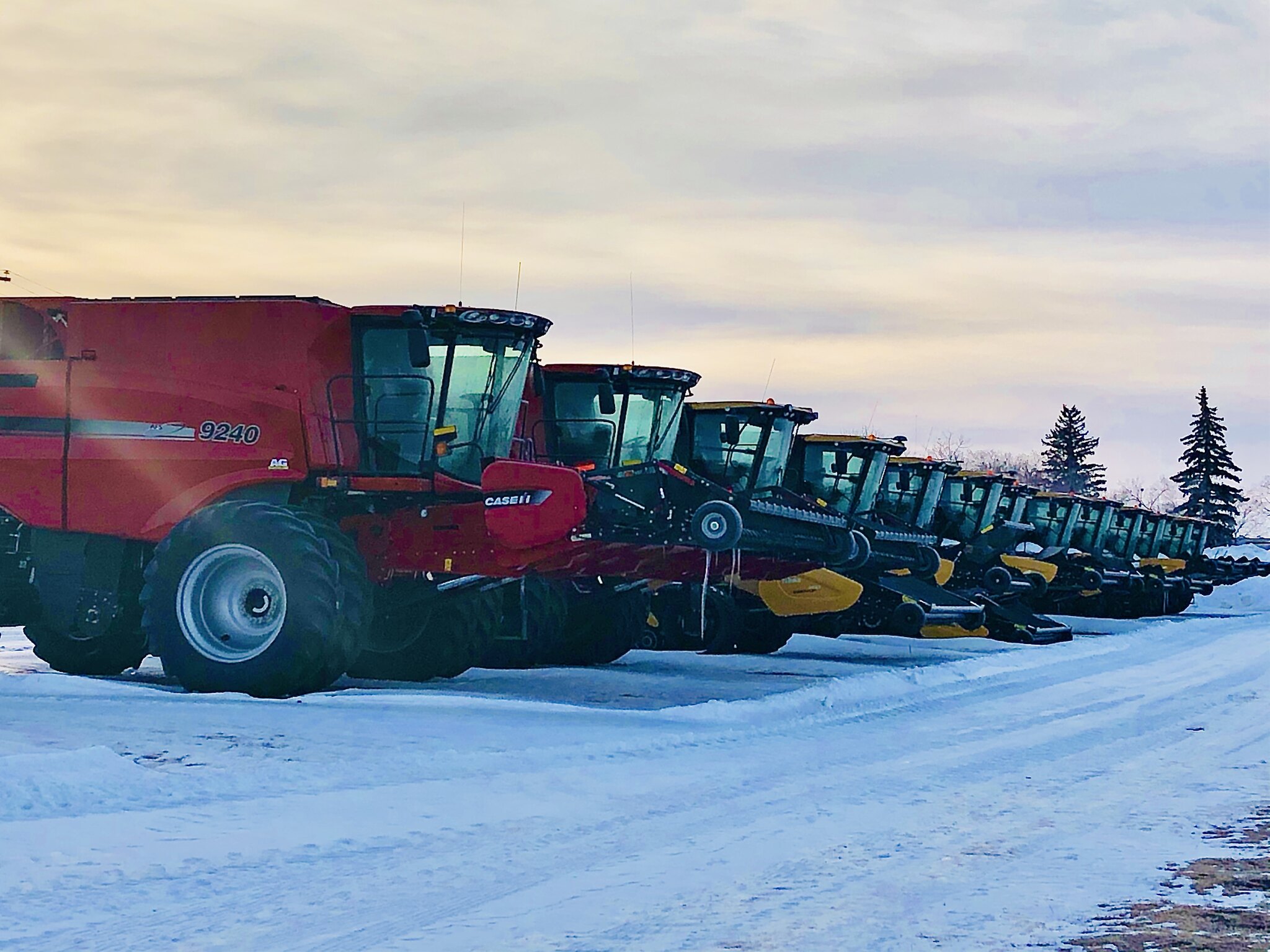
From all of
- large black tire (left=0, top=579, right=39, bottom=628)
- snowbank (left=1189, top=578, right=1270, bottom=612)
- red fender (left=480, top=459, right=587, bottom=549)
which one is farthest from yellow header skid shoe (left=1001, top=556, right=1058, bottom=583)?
large black tire (left=0, top=579, right=39, bottom=628)

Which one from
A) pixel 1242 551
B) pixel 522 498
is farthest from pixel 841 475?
pixel 1242 551

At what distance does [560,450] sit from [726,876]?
453 inches

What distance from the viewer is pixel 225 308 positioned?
585 inches

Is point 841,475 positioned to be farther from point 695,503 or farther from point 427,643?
point 427,643

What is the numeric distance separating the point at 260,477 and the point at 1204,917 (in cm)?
990

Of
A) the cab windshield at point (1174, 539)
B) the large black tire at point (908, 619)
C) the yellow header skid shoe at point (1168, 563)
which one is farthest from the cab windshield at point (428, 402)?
the cab windshield at point (1174, 539)

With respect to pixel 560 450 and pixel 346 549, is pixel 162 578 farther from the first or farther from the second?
pixel 560 450

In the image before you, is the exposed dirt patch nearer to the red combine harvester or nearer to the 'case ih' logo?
the 'case ih' logo

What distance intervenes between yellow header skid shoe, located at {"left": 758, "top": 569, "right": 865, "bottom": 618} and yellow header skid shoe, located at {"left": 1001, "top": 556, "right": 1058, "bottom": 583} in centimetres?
949

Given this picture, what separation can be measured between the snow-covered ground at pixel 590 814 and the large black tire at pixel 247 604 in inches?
12.7

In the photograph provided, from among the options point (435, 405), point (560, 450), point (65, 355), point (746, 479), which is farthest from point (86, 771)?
point (746, 479)

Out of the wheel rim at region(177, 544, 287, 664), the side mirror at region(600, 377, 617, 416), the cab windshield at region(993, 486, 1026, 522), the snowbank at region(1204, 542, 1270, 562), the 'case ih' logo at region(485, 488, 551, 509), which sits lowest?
the snowbank at region(1204, 542, 1270, 562)

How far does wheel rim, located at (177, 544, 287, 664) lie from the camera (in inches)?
536

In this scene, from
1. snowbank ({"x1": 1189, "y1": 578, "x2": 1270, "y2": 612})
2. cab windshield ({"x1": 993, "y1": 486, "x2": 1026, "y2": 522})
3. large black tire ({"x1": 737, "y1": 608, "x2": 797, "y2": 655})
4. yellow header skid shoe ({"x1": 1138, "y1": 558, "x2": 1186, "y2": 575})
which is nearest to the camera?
large black tire ({"x1": 737, "y1": 608, "x2": 797, "y2": 655})
